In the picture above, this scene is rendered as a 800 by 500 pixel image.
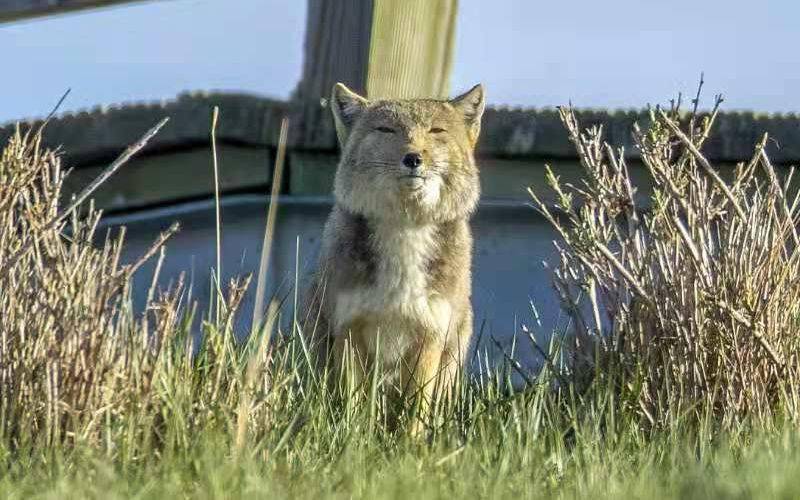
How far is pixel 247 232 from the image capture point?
273 inches

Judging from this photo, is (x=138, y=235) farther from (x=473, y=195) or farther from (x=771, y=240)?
(x=771, y=240)

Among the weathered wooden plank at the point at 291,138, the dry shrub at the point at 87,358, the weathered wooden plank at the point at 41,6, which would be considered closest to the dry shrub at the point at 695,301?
the dry shrub at the point at 87,358

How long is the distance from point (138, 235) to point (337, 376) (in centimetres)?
148

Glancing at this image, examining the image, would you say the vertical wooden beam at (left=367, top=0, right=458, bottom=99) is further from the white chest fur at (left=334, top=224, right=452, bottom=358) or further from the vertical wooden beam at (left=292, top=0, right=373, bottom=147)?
the white chest fur at (left=334, top=224, right=452, bottom=358)

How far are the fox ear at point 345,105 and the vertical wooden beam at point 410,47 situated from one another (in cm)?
16

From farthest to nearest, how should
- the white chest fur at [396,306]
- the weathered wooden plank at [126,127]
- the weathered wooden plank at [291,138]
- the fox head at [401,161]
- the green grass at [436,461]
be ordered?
the weathered wooden plank at [126,127], the weathered wooden plank at [291,138], the fox head at [401,161], the white chest fur at [396,306], the green grass at [436,461]

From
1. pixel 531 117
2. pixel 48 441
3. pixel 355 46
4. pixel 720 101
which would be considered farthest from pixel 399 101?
pixel 48 441

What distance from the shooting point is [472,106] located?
673 cm

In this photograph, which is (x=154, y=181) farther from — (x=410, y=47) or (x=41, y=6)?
(x=410, y=47)

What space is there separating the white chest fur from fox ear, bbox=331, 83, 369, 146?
0.59m

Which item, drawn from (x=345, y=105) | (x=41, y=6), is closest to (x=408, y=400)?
(x=345, y=105)

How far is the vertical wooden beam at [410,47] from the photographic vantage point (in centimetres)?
633

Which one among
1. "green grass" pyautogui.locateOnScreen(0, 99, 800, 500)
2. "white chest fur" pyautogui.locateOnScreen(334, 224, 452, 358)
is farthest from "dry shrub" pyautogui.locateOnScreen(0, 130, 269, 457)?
"white chest fur" pyautogui.locateOnScreen(334, 224, 452, 358)

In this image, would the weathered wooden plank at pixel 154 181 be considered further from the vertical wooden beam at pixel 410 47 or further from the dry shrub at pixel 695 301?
the dry shrub at pixel 695 301
